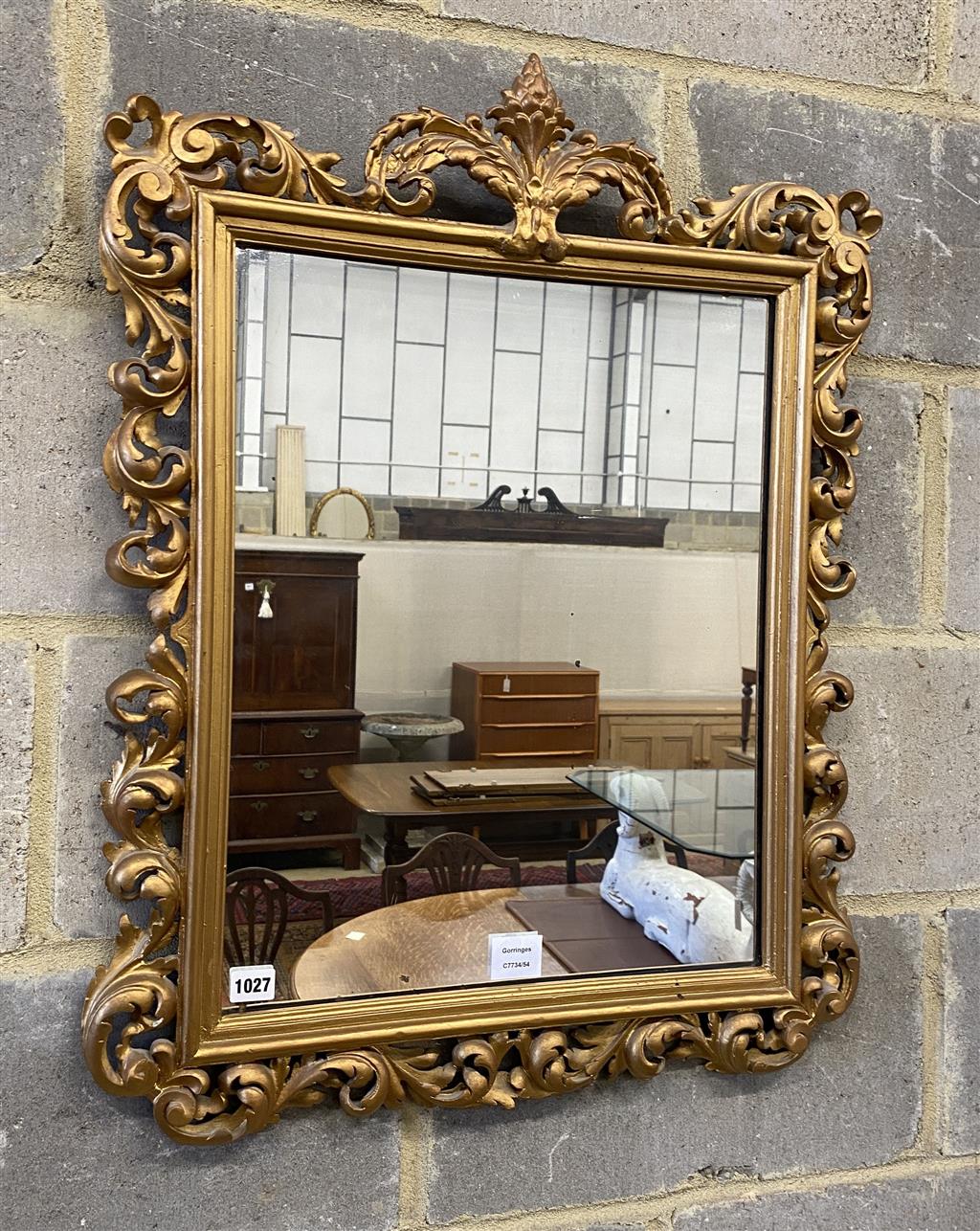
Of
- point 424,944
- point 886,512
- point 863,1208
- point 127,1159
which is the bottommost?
point 863,1208

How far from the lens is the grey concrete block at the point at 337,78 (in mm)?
898

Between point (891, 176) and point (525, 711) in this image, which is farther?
point (891, 176)

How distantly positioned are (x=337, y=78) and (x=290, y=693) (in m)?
0.49

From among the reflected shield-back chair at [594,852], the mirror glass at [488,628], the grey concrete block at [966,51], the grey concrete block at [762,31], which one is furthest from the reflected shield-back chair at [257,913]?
the grey concrete block at [966,51]

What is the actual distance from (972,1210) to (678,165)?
1.03m

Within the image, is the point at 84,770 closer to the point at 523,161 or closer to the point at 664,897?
the point at 664,897

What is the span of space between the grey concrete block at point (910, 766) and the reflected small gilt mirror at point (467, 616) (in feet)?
0.21

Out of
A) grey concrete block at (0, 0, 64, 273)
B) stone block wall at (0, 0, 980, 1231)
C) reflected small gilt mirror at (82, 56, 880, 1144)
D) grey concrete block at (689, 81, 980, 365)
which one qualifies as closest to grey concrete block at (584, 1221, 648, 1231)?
stone block wall at (0, 0, 980, 1231)

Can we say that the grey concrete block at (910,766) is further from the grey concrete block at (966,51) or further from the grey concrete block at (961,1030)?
the grey concrete block at (966,51)

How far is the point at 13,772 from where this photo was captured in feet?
2.92

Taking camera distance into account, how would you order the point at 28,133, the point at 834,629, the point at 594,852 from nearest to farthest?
the point at 28,133, the point at 594,852, the point at 834,629

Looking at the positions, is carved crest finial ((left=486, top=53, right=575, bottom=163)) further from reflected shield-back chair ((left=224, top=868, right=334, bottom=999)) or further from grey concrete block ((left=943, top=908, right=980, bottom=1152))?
grey concrete block ((left=943, top=908, right=980, bottom=1152))

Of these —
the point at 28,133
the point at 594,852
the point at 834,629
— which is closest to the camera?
the point at 28,133

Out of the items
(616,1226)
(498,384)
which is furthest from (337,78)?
(616,1226)
